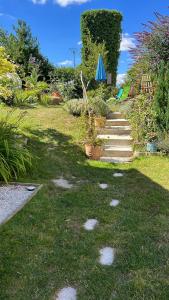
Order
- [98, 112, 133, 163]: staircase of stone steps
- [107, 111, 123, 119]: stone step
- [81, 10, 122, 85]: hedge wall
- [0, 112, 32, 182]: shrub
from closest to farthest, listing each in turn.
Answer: [0, 112, 32, 182]: shrub → [98, 112, 133, 163]: staircase of stone steps → [107, 111, 123, 119]: stone step → [81, 10, 122, 85]: hedge wall

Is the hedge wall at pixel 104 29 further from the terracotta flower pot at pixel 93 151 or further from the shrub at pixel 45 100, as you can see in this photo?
the terracotta flower pot at pixel 93 151

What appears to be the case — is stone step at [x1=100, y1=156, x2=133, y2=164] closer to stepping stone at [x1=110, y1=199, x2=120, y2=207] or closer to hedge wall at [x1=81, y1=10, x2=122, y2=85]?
stepping stone at [x1=110, y1=199, x2=120, y2=207]

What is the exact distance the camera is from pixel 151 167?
7.50 m

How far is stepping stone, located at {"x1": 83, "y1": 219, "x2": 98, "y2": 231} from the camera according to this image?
4.51 m

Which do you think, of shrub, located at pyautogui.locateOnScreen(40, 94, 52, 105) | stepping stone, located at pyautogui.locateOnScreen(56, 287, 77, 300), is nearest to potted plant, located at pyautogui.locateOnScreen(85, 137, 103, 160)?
stepping stone, located at pyautogui.locateOnScreen(56, 287, 77, 300)

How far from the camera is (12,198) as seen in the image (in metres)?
5.57

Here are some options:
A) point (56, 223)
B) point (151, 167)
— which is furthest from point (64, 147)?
point (56, 223)

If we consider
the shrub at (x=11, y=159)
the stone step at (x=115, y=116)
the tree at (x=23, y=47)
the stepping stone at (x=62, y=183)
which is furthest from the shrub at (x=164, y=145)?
the tree at (x=23, y=47)

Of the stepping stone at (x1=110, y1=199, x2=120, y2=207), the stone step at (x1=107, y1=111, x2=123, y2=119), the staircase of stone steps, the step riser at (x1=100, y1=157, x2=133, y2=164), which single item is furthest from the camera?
the stone step at (x1=107, y1=111, x2=123, y2=119)

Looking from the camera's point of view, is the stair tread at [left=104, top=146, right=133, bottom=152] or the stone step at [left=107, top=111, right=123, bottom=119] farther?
the stone step at [left=107, top=111, right=123, bottom=119]

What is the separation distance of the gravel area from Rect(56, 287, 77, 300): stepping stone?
5.64 feet

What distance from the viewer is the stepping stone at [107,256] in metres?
3.68

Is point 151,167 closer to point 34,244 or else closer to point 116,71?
point 34,244

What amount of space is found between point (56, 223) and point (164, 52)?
243 inches
